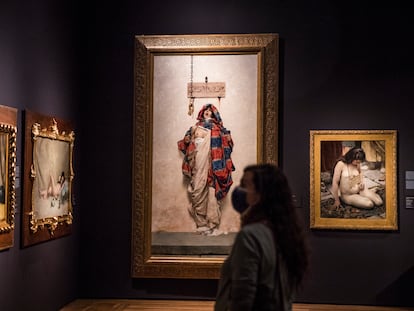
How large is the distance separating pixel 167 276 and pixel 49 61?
125 inches

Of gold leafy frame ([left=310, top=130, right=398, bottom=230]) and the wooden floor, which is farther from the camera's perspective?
gold leafy frame ([left=310, top=130, right=398, bottom=230])

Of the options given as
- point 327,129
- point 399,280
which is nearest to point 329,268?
point 399,280

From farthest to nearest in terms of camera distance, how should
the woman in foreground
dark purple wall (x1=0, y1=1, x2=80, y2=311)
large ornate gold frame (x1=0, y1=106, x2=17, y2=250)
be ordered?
dark purple wall (x1=0, y1=1, x2=80, y2=311), large ornate gold frame (x1=0, y1=106, x2=17, y2=250), the woman in foreground

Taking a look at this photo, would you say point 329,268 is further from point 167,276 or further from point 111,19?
point 111,19

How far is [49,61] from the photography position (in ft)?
24.5

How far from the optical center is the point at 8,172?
617cm

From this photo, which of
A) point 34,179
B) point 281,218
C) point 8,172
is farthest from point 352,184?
point 281,218

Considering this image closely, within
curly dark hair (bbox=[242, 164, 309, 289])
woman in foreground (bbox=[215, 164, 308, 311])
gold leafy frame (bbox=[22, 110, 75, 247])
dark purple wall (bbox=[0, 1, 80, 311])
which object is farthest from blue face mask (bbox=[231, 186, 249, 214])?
gold leafy frame (bbox=[22, 110, 75, 247])

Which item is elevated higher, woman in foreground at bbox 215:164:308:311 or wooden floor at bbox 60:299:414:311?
woman in foreground at bbox 215:164:308:311

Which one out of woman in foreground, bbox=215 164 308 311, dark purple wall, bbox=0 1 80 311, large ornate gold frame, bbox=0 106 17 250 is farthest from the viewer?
dark purple wall, bbox=0 1 80 311

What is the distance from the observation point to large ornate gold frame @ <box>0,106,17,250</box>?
19.9 feet

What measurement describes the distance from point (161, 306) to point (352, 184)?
292 centimetres

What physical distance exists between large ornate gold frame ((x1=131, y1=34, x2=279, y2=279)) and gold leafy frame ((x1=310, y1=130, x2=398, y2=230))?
1.80ft

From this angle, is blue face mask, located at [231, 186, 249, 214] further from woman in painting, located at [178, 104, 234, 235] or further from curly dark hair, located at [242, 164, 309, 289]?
woman in painting, located at [178, 104, 234, 235]
